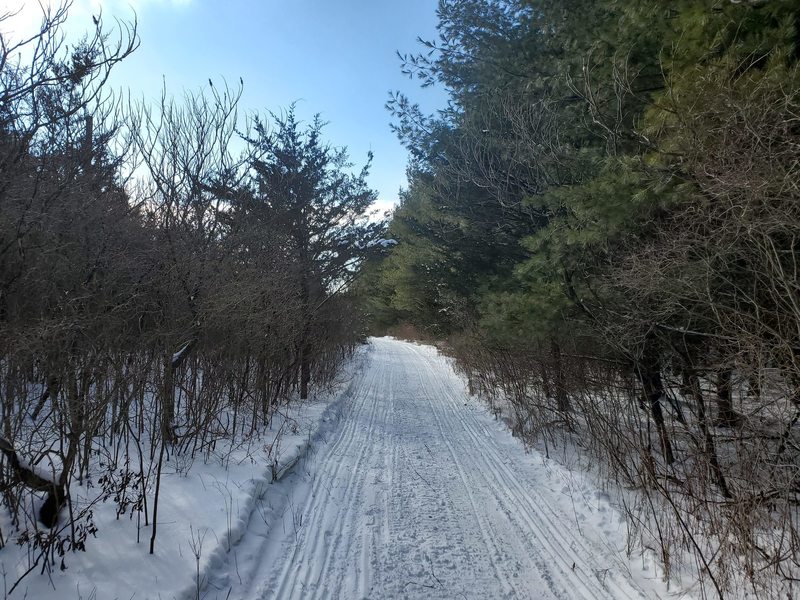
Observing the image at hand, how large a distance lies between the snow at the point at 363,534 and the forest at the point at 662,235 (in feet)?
2.24

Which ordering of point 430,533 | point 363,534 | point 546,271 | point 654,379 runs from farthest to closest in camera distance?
point 546,271 < point 654,379 < point 430,533 < point 363,534

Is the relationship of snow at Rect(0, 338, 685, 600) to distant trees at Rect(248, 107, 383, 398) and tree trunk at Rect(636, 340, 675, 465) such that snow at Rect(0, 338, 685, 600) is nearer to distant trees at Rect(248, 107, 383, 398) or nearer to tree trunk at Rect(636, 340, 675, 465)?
tree trunk at Rect(636, 340, 675, 465)

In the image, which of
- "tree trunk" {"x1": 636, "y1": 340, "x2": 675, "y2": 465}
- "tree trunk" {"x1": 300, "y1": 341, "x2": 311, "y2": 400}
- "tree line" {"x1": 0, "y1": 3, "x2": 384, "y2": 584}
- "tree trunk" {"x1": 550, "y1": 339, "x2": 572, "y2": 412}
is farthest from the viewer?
"tree trunk" {"x1": 300, "y1": 341, "x2": 311, "y2": 400}

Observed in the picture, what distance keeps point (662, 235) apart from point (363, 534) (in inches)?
164

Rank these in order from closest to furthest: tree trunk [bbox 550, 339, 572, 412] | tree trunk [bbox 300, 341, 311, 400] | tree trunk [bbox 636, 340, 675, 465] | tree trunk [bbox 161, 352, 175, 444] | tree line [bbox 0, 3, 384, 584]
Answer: tree line [bbox 0, 3, 384, 584] < tree trunk [bbox 161, 352, 175, 444] < tree trunk [bbox 636, 340, 675, 465] < tree trunk [bbox 550, 339, 572, 412] < tree trunk [bbox 300, 341, 311, 400]

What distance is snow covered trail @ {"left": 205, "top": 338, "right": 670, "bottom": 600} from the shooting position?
3422mm

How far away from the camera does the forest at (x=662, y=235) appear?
325 cm

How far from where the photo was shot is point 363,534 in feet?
13.9

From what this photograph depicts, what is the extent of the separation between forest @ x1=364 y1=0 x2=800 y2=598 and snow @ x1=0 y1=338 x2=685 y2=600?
2.24 feet

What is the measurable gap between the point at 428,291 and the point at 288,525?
16.4m

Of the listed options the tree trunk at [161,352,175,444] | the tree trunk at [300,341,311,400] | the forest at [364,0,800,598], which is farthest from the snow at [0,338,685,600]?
the tree trunk at [300,341,311,400]

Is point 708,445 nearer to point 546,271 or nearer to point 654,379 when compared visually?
point 654,379

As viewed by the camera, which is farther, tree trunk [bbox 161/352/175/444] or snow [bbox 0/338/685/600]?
tree trunk [bbox 161/352/175/444]

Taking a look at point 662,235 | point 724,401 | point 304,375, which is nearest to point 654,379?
point 724,401
